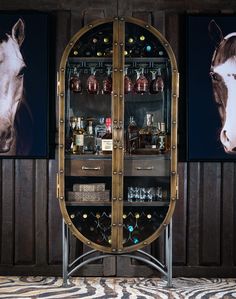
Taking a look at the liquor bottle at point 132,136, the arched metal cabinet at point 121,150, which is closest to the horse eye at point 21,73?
the arched metal cabinet at point 121,150

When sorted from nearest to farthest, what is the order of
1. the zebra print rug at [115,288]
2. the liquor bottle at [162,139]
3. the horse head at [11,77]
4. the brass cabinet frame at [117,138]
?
the zebra print rug at [115,288] < the brass cabinet frame at [117,138] < the liquor bottle at [162,139] < the horse head at [11,77]

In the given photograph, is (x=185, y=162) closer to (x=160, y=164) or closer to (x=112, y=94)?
(x=160, y=164)

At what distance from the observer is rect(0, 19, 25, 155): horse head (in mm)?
4309

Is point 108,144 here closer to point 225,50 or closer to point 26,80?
point 26,80

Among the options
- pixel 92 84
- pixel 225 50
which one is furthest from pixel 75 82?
pixel 225 50

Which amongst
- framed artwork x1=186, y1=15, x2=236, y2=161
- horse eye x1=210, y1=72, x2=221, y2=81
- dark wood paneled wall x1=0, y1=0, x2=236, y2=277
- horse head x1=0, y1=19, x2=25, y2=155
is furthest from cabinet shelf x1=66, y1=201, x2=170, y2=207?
horse eye x1=210, y1=72, x2=221, y2=81

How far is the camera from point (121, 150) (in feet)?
13.0

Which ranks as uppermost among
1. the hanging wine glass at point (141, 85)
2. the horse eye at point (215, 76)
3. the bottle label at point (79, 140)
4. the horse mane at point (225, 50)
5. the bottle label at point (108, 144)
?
the horse mane at point (225, 50)

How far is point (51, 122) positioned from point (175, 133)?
113 centimetres

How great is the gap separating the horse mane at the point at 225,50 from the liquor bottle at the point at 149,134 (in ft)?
2.66

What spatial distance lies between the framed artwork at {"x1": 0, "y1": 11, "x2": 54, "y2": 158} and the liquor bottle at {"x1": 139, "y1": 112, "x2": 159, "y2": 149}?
0.85 meters

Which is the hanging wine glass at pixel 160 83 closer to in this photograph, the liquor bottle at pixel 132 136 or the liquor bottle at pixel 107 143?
the liquor bottle at pixel 132 136

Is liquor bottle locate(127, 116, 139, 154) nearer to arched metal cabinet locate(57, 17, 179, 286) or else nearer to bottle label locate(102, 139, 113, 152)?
arched metal cabinet locate(57, 17, 179, 286)

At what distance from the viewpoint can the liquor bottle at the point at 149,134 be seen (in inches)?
160
